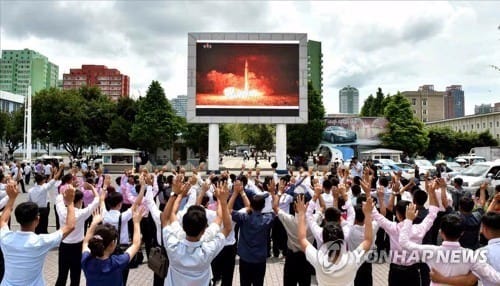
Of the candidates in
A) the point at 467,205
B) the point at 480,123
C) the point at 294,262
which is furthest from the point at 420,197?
the point at 480,123

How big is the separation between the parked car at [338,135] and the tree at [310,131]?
5.92 ft

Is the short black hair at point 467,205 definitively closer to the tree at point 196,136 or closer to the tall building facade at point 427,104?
the tree at point 196,136

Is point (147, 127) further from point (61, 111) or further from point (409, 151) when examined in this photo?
point (409, 151)

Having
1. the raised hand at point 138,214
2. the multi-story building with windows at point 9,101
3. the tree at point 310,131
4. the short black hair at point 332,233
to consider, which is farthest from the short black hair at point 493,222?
the multi-story building with windows at point 9,101

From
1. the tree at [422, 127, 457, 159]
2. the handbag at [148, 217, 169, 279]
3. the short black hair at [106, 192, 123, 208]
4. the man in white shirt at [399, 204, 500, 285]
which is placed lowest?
the handbag at [148, 217, 169, 279]

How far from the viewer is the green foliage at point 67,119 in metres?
41.7

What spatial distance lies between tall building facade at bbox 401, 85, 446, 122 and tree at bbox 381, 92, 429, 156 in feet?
203

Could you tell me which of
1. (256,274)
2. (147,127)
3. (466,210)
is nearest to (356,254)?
(256,274)

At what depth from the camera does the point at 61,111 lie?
135 ft

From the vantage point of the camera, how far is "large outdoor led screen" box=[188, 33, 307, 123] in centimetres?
2778

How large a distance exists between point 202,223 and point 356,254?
4.33 feet

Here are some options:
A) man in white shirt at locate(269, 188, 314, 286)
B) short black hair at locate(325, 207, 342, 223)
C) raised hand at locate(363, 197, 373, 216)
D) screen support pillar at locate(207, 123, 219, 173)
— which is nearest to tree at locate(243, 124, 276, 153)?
screen support pillar at locate(207, 123, 219, 173)

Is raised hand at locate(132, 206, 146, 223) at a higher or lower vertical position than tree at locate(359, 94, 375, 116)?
lower

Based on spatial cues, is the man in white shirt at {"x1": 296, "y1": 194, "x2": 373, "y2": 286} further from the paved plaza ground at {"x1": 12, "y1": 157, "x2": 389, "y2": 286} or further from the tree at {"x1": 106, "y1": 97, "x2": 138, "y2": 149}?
the tree at {"x1": 106, "y1": 97, "x2": 138, "y2": 149}
